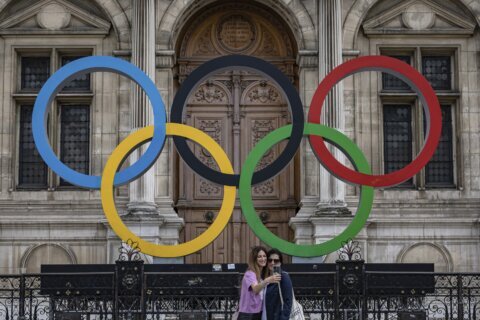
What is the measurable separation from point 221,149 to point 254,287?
7.62 m

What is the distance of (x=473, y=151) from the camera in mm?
27344

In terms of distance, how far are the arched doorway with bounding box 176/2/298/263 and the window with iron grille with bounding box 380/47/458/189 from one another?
8.44 feet

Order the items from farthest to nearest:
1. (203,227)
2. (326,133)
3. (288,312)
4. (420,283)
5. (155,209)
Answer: (203,227)
(155,209)
(326,133)
(420,283)
(288,312)

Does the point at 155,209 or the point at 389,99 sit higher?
the point at 389,99

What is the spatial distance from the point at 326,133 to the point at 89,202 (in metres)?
7.55

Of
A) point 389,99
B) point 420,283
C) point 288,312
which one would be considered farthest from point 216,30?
point 288,312

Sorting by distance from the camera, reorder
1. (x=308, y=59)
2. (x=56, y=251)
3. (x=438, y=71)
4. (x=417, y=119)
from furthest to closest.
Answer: (x=438, y=71)
(x=417, y=119)
(x=308, y=59)
(x=56, y=251)

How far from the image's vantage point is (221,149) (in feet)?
72.3

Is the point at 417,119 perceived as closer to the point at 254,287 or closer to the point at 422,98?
the point at 422,98

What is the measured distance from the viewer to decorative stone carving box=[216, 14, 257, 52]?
28.6 metres

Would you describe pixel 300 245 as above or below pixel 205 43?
below

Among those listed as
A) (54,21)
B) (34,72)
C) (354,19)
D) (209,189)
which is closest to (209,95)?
(209,189)

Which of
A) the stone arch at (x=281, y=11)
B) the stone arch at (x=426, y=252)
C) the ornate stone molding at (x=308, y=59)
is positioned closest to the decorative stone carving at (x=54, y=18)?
the stone arch at (x=281, y=11)

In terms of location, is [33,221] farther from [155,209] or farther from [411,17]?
[411,17]
